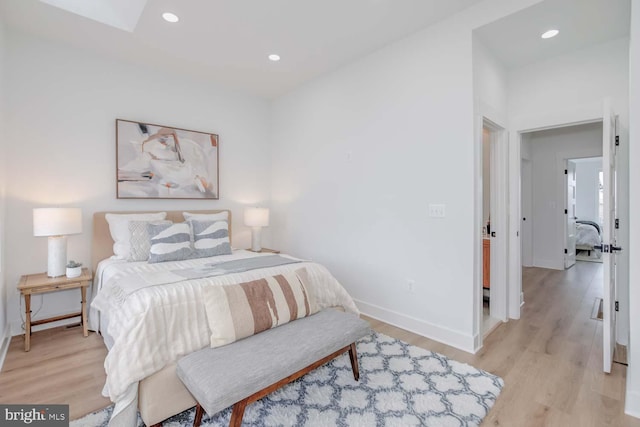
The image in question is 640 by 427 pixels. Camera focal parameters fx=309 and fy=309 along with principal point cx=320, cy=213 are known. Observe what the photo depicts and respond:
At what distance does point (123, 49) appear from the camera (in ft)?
10.1

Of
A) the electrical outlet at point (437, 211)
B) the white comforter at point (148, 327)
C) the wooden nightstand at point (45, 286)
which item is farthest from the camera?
the electrical outlet at point (437, 211)

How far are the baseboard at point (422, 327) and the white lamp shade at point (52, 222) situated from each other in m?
2.86

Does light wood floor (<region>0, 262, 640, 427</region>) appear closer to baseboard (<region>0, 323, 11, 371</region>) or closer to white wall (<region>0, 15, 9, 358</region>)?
baseboard (<region>0, 323, 11, 371</region>)

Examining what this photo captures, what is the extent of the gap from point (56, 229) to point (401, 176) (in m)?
3.08

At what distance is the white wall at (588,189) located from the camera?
8.06 m

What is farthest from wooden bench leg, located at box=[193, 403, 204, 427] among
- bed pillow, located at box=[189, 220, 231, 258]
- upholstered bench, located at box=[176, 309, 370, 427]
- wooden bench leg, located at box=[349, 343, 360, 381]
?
bed pillow, located at box=[189, 220, 231, 258]

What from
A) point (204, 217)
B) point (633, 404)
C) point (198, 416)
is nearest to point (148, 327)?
A: point (198, 416)

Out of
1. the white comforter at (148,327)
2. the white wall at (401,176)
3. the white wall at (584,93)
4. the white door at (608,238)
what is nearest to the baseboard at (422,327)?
the white wall at (401,176)

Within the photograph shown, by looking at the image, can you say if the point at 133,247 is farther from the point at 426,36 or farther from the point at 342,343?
the point at 426,36

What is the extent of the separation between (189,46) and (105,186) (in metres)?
1.70

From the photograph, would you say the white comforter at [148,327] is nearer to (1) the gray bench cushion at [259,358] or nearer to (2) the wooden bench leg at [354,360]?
(1) the gray bench cushion at [259,358]

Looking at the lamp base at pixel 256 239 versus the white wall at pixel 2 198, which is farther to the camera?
the lamp base at pixel 256 239

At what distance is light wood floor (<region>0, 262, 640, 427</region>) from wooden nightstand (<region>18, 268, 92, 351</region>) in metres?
0.13

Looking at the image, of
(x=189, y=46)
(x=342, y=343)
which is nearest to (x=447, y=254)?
(x=342, y=343)
